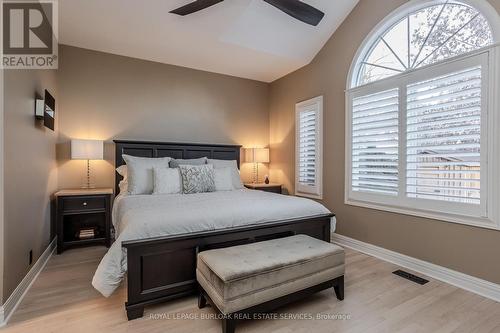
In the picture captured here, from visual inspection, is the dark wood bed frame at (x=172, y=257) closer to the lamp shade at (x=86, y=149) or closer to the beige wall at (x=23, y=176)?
the beige wall at (x=23, y=176)

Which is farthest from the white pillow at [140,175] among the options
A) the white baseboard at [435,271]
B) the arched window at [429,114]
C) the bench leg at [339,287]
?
the white baseboard at [435,271]

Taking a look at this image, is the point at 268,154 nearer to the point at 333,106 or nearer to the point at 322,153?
the point at 322,153

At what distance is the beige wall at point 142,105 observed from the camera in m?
3.76

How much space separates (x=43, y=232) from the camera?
2.99 meters

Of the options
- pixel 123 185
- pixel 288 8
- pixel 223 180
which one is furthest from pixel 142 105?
pixel 288 8

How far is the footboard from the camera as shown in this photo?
1.93 meters

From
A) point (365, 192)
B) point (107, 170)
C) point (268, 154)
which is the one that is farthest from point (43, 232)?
point (365, 192)

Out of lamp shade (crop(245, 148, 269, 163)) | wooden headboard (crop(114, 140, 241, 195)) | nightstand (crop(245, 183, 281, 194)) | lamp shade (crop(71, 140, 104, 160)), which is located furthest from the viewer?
lamp shade (crop(245, 148, 269, 163))

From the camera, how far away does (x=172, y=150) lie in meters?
4.22

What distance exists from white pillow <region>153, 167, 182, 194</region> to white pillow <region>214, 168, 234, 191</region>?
540 millimetres

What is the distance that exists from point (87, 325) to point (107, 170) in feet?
8.43

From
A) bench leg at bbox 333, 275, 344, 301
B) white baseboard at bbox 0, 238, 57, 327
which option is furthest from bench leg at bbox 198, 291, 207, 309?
white baseboard at bbox 0, 238, 57, 327

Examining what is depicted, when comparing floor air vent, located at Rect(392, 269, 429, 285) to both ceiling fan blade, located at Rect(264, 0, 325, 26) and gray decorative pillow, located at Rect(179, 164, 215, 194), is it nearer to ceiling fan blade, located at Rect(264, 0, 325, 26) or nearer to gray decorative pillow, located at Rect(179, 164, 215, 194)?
gray decorative pillow, located at Rect(179, 164, 215, 194)

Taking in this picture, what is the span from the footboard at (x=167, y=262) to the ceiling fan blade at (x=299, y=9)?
221cm
